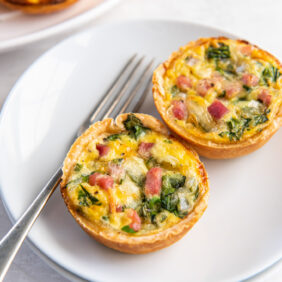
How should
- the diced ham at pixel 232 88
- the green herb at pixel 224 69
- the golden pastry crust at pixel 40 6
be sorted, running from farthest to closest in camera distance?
the golden pastry crust at pixel 40 6, the green herb at pixel 224 69, the diced ham at pixel 232 88

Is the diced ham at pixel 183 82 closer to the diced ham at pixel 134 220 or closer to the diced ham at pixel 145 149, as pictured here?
the diced ham at pixel 145 149

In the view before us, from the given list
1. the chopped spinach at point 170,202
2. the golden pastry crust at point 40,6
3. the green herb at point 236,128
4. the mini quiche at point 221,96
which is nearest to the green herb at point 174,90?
the mini quiche at point 221,96

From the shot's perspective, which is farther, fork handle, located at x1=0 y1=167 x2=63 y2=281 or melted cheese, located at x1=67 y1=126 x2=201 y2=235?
melted cheese, located at x1=67 y1=126 x2=201 y2=235

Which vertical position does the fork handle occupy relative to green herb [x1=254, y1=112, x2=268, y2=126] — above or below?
below

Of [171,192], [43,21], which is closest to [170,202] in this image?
[171,192]

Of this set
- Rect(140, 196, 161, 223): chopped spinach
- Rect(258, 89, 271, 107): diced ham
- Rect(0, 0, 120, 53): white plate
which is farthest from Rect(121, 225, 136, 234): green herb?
Rect(0, 0, 120, 53): white plate

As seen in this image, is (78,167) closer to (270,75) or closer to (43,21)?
(270,75)

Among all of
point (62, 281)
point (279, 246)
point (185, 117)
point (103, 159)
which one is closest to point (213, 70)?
point (185, 117)

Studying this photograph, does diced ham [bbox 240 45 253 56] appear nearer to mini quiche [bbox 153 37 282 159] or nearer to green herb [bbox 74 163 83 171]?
mini quiche [bbox 153 37 282 159]
